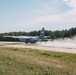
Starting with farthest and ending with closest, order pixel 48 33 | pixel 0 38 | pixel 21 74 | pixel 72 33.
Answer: pixel 48 33, pixel 0 38, pixel 72 33, pixel 21 74

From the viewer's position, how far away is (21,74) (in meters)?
15.9

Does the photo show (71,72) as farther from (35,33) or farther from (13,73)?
(35,33)

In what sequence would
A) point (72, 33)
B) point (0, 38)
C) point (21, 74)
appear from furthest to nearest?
1. point (0, 38)
2. point (72, 33)
3. point (21, 74)

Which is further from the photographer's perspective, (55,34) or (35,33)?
(35,33)

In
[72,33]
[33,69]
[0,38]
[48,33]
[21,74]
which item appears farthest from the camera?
[48,33]

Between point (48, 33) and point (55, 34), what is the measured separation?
23.4 ft

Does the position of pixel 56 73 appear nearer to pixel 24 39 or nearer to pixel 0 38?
pixel 24 39

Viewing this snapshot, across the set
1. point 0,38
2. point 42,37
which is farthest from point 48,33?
point 42,37

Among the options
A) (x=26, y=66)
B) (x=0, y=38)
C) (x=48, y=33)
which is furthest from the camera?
(x=48, y=33)

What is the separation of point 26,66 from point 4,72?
3014 mm

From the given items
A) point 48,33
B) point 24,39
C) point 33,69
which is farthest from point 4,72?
point 48,33

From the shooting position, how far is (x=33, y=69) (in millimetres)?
17906

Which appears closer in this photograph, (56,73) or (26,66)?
(56,73)

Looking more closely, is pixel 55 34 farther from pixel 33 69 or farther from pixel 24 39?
pixel 33 69
